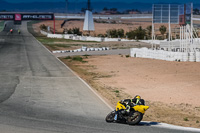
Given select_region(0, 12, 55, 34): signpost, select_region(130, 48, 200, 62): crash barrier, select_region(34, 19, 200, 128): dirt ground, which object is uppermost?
select_region(0, 12, 55, 34): signpost

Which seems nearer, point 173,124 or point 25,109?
point 173,124

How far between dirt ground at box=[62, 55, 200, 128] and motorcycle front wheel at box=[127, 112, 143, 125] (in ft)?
6.53

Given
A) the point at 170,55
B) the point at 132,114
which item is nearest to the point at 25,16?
the point at 170,55

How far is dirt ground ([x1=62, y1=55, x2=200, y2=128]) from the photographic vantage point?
17616 millimetres

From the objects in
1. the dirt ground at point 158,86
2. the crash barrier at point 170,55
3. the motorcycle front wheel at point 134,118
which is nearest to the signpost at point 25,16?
the crash barrier at point 170,55

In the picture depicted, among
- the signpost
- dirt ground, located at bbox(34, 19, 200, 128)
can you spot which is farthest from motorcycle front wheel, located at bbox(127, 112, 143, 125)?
the signpost

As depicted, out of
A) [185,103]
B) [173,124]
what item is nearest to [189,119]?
[173,124]

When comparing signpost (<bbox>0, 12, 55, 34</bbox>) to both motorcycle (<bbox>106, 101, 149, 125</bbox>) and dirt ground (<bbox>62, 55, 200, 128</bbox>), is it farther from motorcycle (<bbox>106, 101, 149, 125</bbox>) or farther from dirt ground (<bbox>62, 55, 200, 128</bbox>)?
motorcycle (<bbox>106, 101, 149, 125</bbox>)

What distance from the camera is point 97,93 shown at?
22672 mm

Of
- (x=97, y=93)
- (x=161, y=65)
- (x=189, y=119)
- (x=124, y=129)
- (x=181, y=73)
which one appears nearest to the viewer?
(x=124, y=129)

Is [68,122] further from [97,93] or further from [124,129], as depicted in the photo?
[97,93]

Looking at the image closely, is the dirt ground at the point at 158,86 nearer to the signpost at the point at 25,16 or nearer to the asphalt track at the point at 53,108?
the asphalt track at the point at 53,108

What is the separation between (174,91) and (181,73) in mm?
8719

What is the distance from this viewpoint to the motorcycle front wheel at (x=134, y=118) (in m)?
14.2
